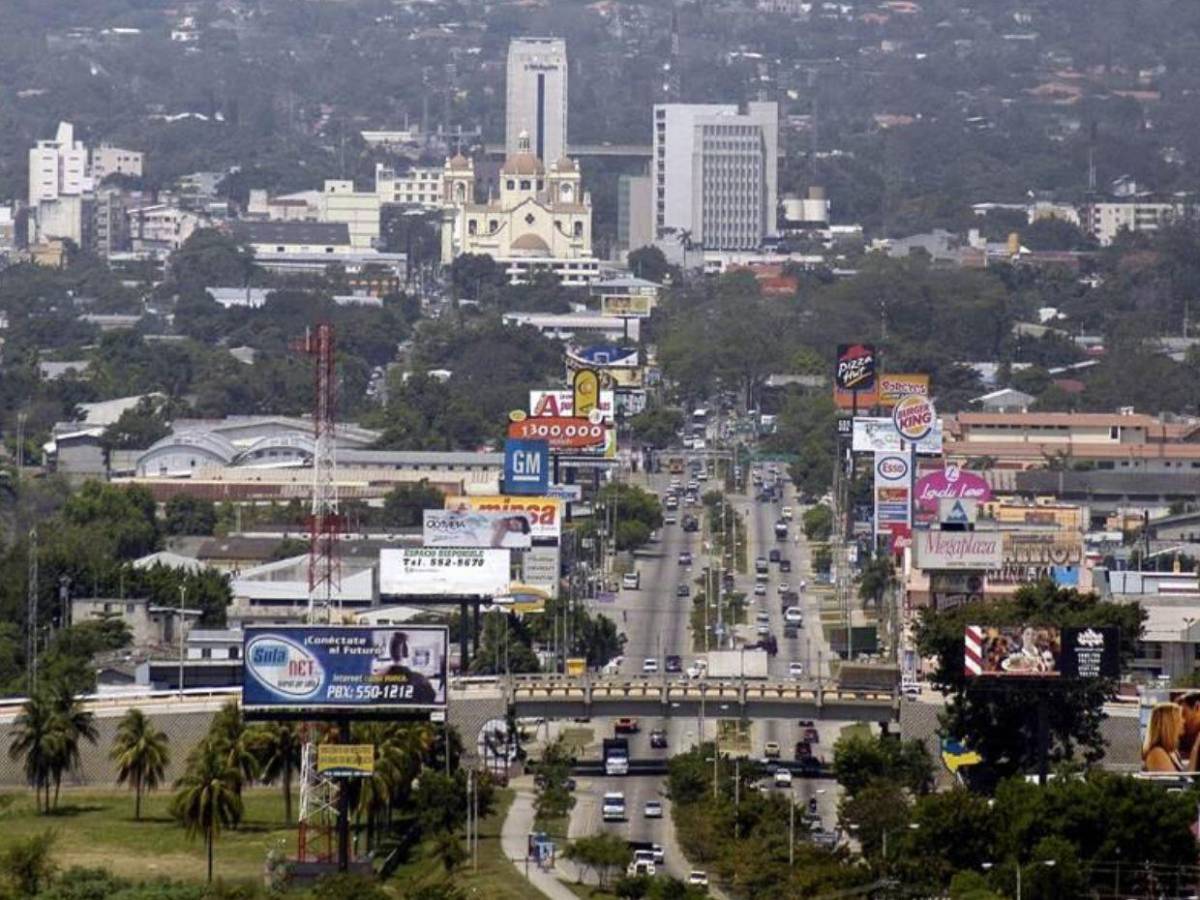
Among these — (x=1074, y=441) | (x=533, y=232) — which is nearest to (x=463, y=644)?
(x=1074, y=441)

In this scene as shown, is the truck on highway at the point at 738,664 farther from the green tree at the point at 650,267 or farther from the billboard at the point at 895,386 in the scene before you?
the green tree at the point at 650,267

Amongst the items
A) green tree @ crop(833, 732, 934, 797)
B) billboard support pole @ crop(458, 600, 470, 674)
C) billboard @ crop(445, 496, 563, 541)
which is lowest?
green tree @ crop(833, 732, 934, 797)

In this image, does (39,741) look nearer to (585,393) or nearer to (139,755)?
(139,755)

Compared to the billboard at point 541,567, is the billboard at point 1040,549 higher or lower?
higher

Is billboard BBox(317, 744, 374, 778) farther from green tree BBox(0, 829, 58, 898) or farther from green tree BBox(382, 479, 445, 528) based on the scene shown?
green tree BBox(382, 479, 445, 528)

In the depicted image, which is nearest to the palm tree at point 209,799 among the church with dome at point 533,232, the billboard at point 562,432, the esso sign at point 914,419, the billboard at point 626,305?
the esso sign at point 914,419

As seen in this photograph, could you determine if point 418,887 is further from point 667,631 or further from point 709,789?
point 667,631

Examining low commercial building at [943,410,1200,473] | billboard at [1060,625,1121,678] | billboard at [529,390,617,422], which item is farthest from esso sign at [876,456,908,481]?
billboard at [1060,625,1121,678]
